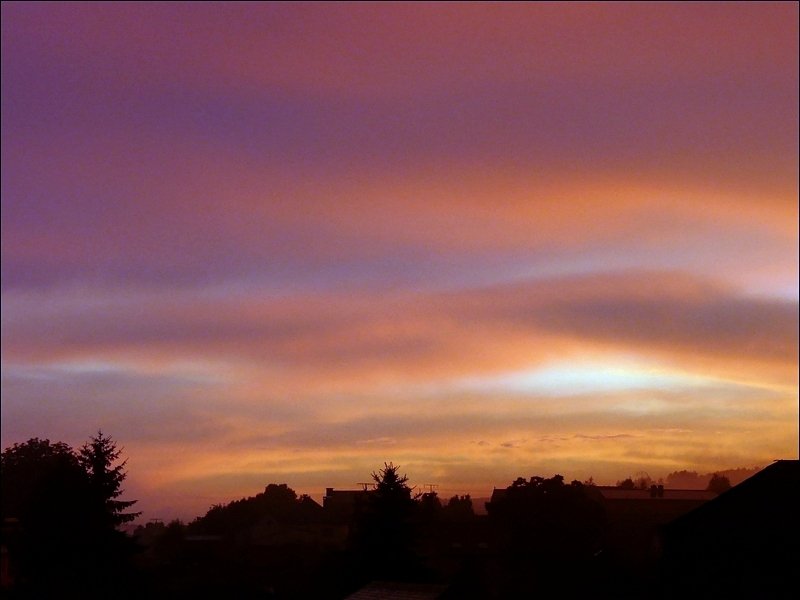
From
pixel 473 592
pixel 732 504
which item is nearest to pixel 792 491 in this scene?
pixel 732 504

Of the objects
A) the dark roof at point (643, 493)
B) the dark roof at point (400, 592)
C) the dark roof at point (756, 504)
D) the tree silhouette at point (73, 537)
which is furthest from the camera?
the dark roof at point (643, 493)

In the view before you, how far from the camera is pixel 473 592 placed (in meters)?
54.6

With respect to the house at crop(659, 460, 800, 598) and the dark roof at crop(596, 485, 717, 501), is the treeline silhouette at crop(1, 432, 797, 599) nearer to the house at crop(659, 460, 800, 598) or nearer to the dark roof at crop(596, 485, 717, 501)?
the house at crop(659, 460, 800, 598)

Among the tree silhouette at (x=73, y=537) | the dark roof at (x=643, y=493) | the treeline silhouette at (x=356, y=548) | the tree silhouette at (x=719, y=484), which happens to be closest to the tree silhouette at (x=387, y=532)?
the treeline silhouette at (x=356, y=548)

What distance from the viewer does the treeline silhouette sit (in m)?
72.9

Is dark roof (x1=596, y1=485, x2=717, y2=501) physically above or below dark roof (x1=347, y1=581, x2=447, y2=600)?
above

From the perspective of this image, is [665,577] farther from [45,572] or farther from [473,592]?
[45,572]

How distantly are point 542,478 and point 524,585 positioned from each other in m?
20.6

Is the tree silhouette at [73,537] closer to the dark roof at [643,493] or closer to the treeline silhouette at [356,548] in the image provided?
the treeline silhouette at [356,548]

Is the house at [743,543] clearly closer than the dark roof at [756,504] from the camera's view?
Yes

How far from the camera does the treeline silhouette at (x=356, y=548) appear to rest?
72.9m

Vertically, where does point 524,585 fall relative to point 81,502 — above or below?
below

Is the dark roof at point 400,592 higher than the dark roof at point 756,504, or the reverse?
the dark roof at point 756,504

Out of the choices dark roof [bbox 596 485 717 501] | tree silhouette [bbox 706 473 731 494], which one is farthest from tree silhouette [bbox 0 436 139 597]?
tree silhouette [bbox 706 473 731 494]
